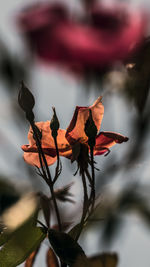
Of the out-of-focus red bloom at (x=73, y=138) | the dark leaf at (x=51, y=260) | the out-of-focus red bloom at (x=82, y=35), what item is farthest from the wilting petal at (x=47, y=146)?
the out-of-focus red bloom at (x=82, y=35)

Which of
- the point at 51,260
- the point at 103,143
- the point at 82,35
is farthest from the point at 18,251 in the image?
the point at 82,35

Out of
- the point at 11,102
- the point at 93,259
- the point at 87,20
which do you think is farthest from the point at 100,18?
the point at 93,259

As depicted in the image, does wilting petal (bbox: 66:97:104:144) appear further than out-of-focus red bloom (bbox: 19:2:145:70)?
Yes

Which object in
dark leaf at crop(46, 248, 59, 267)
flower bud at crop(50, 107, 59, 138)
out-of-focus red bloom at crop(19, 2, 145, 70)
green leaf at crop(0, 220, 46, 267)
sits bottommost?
dark leaf at crop(46, 248, 59, 267)

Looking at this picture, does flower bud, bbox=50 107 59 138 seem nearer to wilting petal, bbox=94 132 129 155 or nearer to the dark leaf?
wilting petal, bbox=94 132 129 155

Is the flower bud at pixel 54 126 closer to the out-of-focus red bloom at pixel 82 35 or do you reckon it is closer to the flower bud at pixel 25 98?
the flower bud at pixel 25 98

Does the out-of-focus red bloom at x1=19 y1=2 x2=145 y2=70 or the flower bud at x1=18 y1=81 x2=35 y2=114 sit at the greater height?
the out-of-focus red bloom at x1=19 y1=2 x2=145 y2=70

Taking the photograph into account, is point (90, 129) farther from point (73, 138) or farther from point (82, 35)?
point (82, 35)

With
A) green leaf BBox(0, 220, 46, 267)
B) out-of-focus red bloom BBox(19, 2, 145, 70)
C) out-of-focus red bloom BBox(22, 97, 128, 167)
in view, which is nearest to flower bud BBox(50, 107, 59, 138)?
out-of-focus red bloom BBox(22, 97, 128, 167)
